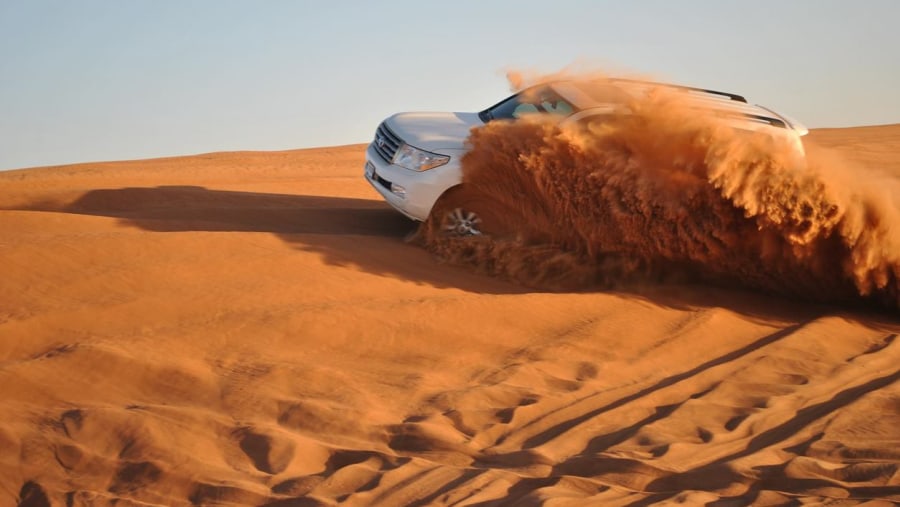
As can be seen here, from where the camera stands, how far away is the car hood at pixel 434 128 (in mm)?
9477

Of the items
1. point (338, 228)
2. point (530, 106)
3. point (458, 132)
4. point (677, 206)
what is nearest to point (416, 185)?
point (458, 132)

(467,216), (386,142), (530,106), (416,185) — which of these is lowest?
(467,216)

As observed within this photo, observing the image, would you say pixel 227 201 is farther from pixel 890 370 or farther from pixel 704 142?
pixel 890 370

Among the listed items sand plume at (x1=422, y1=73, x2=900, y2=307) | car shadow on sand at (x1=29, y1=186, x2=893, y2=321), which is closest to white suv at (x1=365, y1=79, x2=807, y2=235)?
sand plume at (x1=422, y1=73, x2=900, y2=307)

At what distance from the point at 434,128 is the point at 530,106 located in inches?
41.2

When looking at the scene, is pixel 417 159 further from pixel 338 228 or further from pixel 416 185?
pixel 338 228

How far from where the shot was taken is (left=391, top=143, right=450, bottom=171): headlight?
934 centimetres

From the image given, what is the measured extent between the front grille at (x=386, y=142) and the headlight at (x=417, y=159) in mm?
111

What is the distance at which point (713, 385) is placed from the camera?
639 centimetres

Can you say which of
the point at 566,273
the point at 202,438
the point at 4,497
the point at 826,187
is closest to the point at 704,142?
the point at 826,187

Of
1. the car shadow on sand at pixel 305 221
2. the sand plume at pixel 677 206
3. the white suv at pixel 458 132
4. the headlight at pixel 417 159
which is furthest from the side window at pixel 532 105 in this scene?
the car shadow on sand at pixel 305 221

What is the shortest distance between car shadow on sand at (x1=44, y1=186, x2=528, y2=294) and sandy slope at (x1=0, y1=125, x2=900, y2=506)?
2.6 inches

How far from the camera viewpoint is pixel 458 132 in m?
9.70

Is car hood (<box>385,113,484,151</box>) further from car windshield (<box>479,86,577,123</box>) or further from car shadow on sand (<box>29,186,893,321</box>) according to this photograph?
car shadow on sand (<box>29,186,893,321</box>)
